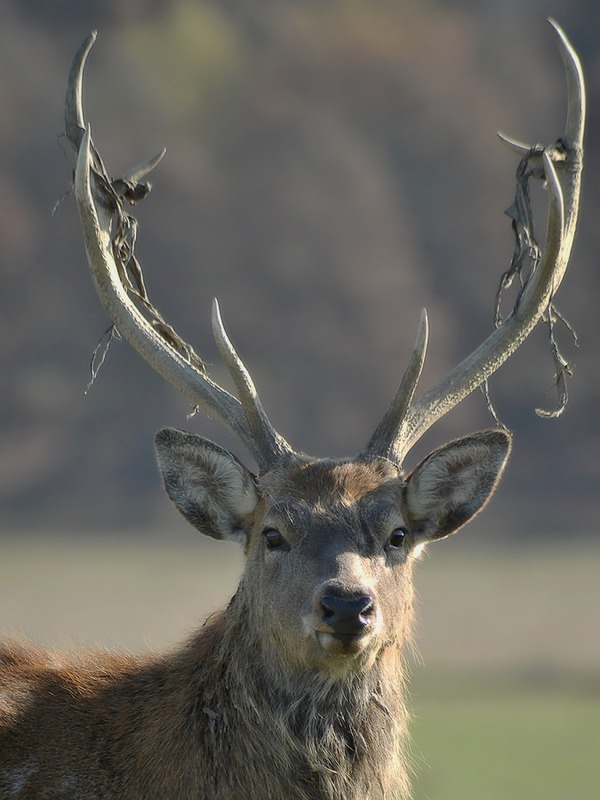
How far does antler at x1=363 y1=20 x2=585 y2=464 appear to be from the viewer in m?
6.06

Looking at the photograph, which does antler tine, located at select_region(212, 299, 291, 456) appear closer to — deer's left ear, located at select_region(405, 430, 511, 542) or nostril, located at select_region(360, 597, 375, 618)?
deer's left ear, located at select_region(405, 430, 511, 542)

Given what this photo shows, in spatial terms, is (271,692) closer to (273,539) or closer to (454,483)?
(273,539)

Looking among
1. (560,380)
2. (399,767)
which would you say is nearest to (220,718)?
(399,767)

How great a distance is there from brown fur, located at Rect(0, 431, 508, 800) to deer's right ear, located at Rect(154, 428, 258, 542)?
2 centimetres

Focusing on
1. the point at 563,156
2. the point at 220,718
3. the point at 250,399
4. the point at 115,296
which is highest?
the point at 563,156

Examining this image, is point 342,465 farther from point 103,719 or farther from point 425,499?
point 103,719

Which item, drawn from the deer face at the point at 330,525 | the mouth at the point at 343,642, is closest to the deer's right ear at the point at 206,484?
the deer face at the point at 330,525

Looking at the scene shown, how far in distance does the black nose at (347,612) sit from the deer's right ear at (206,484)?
3.22 feet

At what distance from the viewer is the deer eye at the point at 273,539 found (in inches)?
222

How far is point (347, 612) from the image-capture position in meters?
5.07

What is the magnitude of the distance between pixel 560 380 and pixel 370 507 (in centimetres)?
187

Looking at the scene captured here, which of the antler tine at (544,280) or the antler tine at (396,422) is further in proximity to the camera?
the antler tine at (544,280)

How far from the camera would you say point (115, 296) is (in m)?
6.46

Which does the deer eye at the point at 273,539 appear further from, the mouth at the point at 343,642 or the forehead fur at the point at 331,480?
the mouth at the point at 343,642
